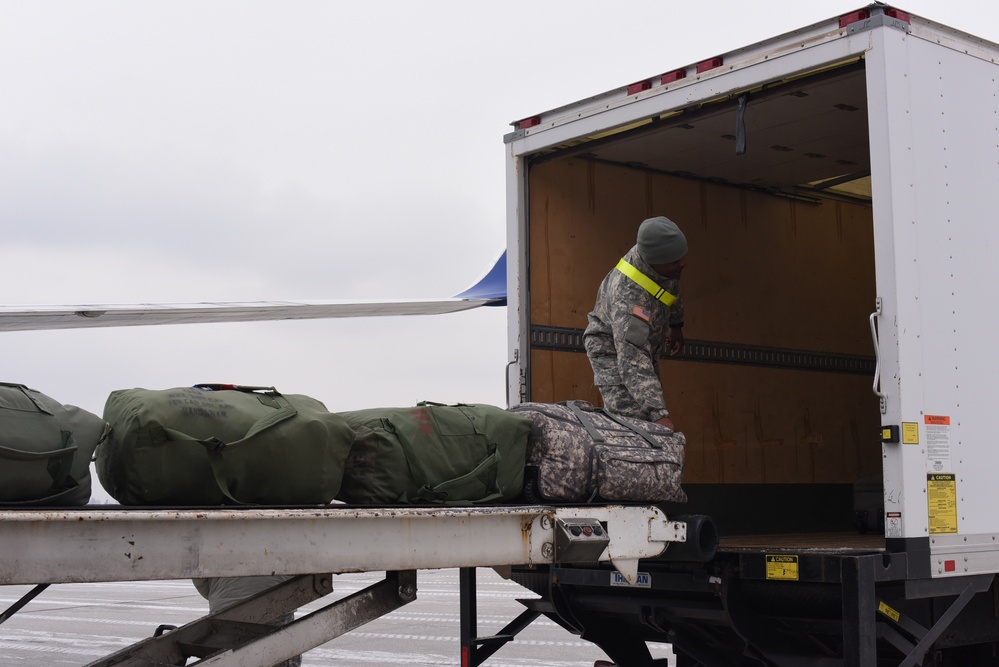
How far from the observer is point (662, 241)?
546 cm

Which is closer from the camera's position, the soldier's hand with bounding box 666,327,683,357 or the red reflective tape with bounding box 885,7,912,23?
the red reflective tape with bounding box 885,7,912,23

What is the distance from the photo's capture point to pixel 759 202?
7789 mm

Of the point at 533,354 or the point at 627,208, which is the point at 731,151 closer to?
the point at 627,208

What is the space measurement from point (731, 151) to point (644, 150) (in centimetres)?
54

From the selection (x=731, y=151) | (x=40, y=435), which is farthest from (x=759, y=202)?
(x=40, y=435)

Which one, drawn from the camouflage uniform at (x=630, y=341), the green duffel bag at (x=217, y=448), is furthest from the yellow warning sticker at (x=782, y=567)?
the green duffel bag at (x=217, y=448)

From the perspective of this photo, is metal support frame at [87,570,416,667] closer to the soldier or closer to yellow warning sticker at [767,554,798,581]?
yellow warning sticker at [767,554,798,581]

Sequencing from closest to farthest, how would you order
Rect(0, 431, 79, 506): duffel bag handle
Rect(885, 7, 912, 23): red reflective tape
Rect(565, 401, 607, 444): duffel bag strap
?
Rect(0, 431, 79, 506): duffel bag handle, Rect(565, 401, 607, 444): duffel bag strap, Rect(885, 7, 912, 23): red reflective tape

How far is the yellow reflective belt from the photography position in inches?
222

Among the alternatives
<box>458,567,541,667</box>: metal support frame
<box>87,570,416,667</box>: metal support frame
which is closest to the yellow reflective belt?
<box>458,567,541,667</box>: metal support frame

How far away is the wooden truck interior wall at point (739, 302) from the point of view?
21.8ft

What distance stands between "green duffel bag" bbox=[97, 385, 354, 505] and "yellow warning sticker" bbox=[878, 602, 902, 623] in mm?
2333

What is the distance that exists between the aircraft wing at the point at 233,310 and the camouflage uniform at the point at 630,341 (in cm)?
626

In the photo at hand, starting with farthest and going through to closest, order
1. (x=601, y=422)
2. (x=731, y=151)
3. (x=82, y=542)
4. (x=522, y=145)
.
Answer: (x=731, y=151) → (x=522, y=145) → (x=601, y=422) → (x=82, y=542)
